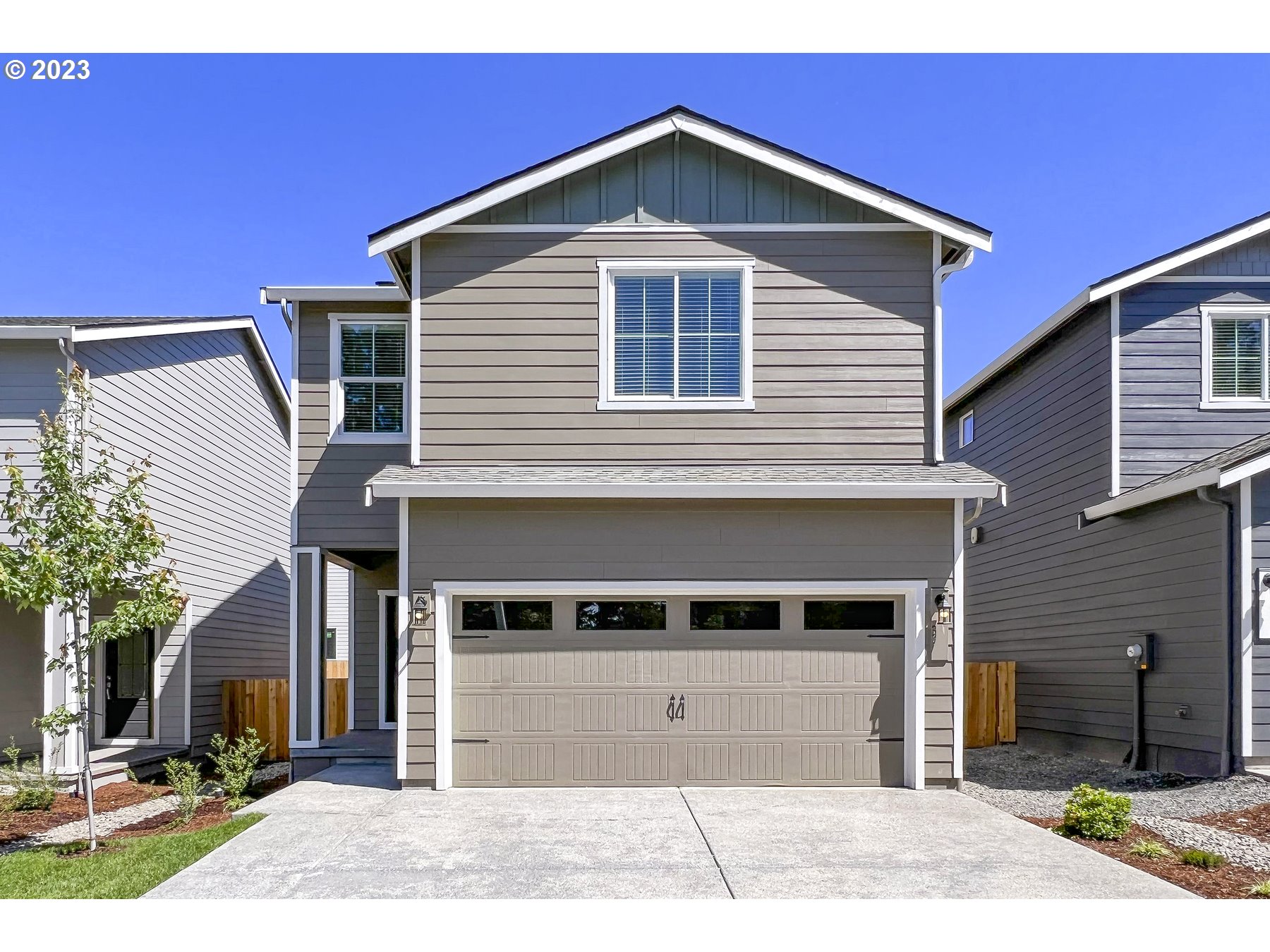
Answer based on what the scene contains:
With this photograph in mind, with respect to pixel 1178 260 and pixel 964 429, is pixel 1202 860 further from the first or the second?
pixel 964 429

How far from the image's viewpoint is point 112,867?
23.6ft

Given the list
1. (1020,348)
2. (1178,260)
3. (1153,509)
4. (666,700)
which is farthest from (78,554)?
(1020,348)

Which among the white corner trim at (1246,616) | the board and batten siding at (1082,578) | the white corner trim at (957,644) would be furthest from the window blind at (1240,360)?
the white corner trim at (957,644)

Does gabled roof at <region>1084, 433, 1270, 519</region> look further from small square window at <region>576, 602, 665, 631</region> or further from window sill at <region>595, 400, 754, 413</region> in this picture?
small square window at <region>576, 602, 665, 631</region>

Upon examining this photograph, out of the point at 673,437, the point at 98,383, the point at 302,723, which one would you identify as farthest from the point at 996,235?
the point at 98,383

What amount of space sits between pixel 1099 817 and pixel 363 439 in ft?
26.9

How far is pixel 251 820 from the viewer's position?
8.52 metres

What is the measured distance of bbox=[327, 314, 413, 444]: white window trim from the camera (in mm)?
12031

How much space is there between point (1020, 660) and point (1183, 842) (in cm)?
807

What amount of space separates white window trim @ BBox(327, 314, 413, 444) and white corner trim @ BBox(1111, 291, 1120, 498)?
8231 millimetres

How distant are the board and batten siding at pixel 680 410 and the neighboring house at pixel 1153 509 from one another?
333cm

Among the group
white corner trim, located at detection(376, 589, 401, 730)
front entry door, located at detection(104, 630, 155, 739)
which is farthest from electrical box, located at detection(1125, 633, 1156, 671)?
front entry door, located at detection(104, 630, 155, 739)

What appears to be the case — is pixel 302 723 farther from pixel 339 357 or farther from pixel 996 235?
pixel 996 235

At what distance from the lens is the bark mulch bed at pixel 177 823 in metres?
8.93
